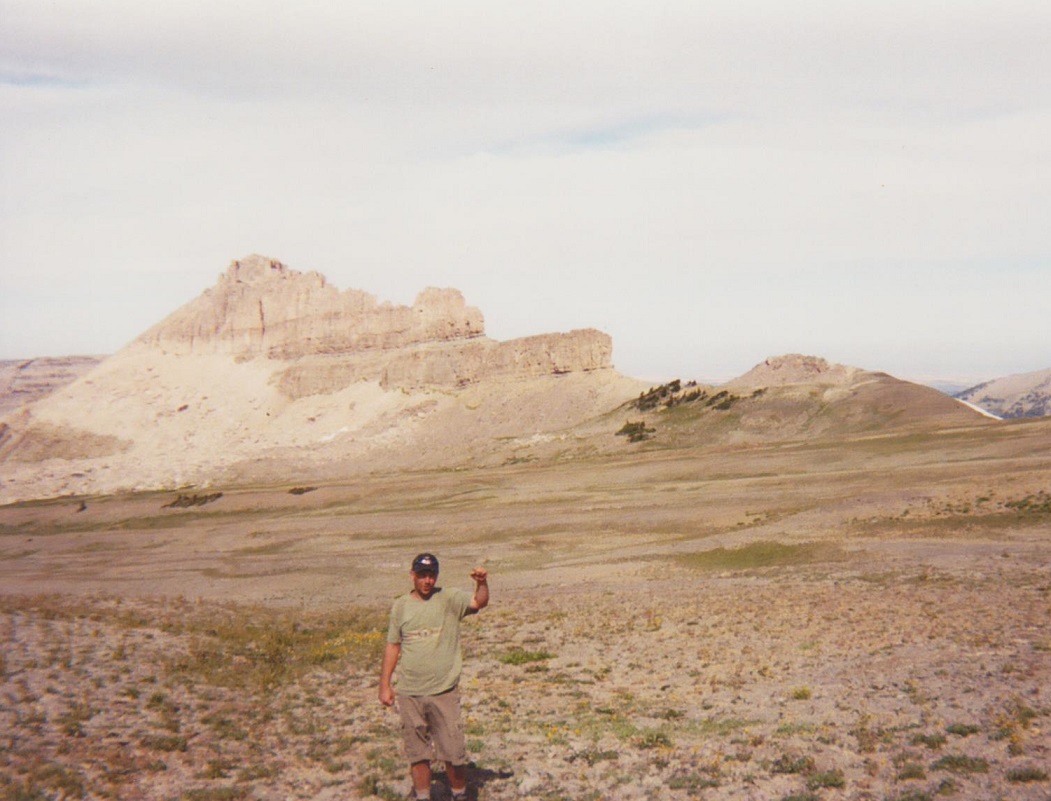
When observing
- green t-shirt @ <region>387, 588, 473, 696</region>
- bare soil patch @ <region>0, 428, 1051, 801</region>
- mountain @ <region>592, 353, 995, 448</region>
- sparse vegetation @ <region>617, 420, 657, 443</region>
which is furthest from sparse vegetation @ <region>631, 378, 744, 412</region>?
green t-shirt @ <region>387, 588, 473, 696</region>

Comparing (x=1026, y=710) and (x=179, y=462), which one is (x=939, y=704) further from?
(x=179, y=462)

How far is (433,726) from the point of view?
30.2ft

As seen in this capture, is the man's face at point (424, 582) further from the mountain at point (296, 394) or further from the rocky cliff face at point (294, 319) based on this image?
the rocky cliff face at point (294, 319)

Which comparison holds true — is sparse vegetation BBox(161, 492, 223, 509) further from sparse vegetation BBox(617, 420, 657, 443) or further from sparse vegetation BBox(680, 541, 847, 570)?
sparse vegetation BBox(680, 541, 847, 570)

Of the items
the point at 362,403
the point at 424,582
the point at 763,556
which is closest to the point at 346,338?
the point at 362,403

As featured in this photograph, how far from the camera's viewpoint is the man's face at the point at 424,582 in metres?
9.14

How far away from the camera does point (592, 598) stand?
25.3 metres

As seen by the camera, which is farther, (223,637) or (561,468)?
(561,468)

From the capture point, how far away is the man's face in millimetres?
9141

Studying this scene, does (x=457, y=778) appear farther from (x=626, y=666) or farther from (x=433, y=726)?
(x=626, y=666)

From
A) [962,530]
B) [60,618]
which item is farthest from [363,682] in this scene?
[962,530]

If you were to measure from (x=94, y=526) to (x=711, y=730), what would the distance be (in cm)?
7641

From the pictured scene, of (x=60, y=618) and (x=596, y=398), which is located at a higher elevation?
(x=596, y=398)

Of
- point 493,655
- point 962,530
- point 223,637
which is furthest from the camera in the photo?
point 962,530
